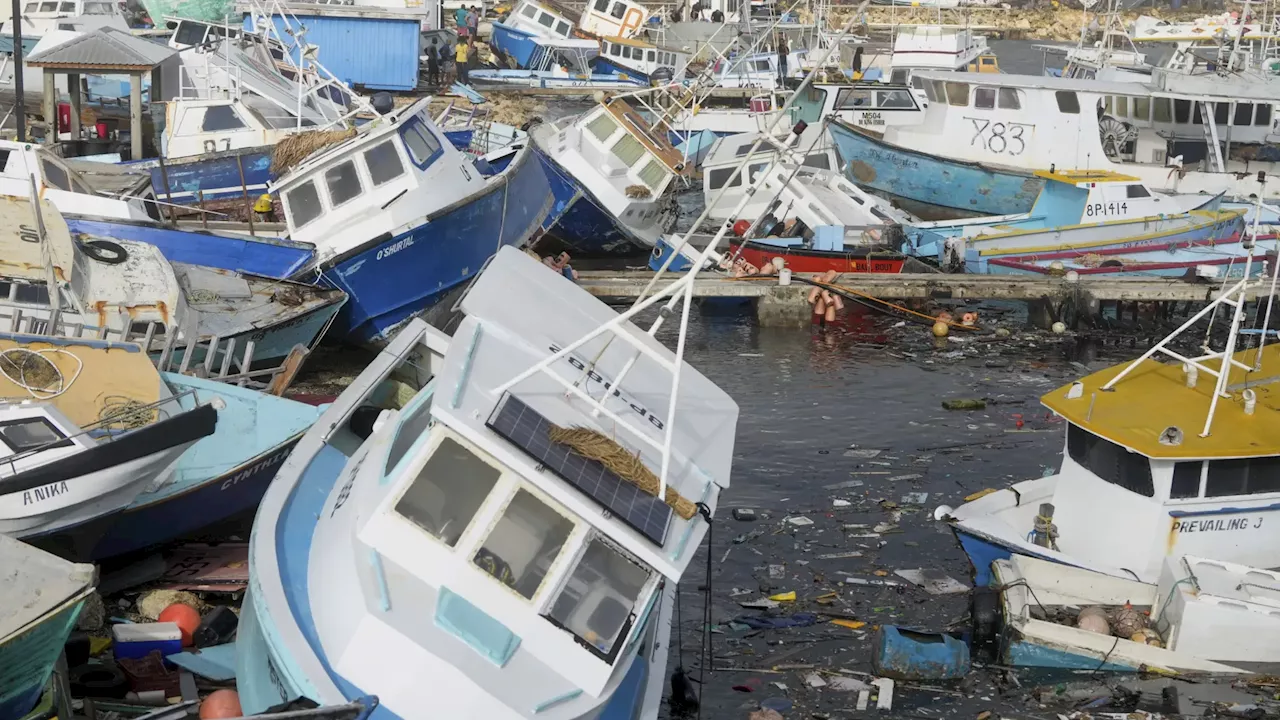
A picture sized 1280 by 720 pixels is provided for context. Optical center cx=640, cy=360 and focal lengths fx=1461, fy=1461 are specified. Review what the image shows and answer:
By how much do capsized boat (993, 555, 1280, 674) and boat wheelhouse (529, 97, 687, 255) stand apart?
1519cm

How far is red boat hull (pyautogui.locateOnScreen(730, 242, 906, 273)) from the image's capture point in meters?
25.9

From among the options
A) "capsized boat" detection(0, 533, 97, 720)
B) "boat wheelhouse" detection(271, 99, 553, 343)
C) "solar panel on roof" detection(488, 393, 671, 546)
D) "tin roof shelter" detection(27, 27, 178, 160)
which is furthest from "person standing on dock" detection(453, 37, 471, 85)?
"solar panel on roof" detection(488, 393, 671, 546)

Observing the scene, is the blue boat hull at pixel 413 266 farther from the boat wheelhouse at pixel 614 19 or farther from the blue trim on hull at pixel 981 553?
the boat wheelhouse at pixel 614 19

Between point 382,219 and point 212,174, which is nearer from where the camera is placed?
point 382,219

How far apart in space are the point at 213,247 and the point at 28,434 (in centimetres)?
775

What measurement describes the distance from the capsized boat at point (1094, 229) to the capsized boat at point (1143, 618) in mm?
14319

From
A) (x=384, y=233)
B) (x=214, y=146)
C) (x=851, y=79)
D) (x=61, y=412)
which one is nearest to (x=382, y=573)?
(x=61, y=412)

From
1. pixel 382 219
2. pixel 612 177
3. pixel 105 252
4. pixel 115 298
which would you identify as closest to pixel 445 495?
pixel 115 298

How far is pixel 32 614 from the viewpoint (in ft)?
30.9

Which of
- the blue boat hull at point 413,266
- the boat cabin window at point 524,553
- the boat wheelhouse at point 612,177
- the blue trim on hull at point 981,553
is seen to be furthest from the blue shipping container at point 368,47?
the boat cabin window at point 524,553

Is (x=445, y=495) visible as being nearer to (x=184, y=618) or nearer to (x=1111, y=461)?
(x=184, y=618)

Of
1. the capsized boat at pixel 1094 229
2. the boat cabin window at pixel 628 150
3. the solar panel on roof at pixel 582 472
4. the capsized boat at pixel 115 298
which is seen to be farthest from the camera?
the boat cabin window at pixel 628 150

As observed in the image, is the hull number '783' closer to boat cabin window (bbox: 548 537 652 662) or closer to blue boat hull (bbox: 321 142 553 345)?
blue boat hull (bbox: 321 142 553 345)

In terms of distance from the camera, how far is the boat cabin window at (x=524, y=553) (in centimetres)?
860
